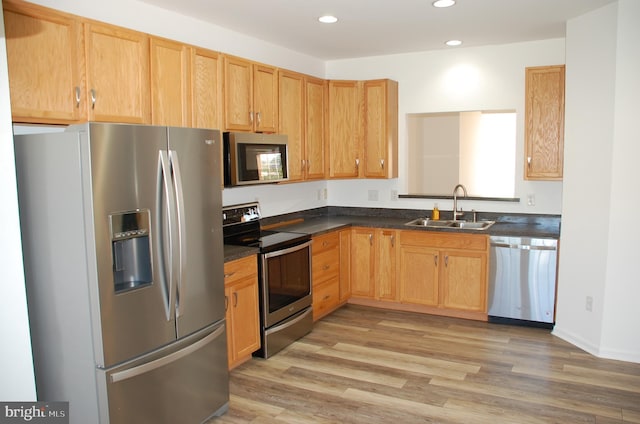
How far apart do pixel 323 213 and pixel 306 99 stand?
147 cm

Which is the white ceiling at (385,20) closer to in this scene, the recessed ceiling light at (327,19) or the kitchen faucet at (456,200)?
the recessed ceiling light at (327,19)

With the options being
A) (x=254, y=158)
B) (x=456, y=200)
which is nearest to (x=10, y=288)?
(x=254, y=158)

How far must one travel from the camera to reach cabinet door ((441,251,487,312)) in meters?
4.68

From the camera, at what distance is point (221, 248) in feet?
10.0

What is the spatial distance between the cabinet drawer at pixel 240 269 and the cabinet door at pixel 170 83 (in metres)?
1.01

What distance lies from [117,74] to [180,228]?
105 centimetres

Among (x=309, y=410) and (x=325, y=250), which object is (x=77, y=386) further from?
(x=325, y=250)

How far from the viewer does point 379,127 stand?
5297 mm

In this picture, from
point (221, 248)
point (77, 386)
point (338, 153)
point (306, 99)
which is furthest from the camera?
point (338, 153)

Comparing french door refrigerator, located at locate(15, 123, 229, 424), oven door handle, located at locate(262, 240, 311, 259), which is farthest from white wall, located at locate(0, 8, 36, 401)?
oven door handle, located at locate(262, 240, 311, 259)

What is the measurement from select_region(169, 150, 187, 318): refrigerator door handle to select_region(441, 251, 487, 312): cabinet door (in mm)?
2791

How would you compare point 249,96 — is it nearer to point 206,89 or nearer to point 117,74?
point 206,89

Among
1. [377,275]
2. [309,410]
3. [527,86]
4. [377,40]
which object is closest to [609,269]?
[527,86]

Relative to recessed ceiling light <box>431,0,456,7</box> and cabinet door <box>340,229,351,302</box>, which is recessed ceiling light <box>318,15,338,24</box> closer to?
recessed ceiling light <box>431,0,456,7</box>
